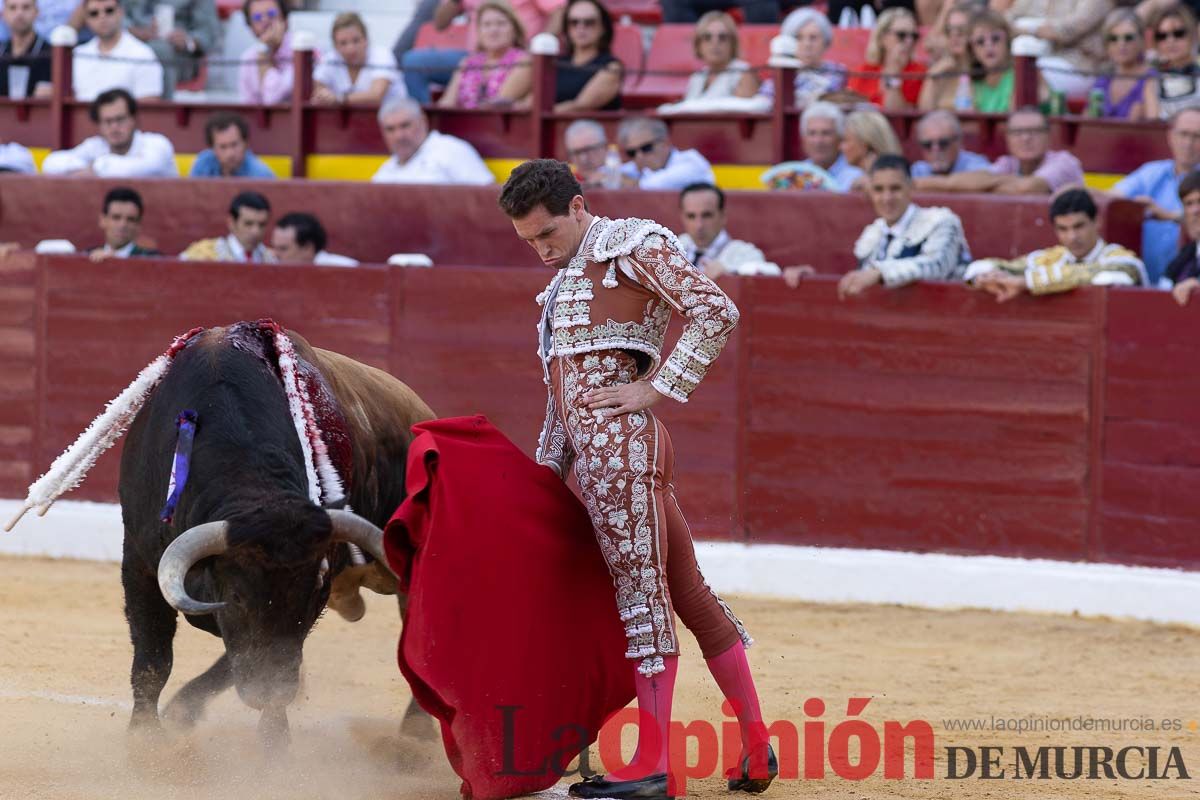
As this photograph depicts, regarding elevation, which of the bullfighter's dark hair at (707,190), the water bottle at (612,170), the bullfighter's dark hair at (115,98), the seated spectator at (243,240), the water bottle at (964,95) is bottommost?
the seated spectator at (243,240)

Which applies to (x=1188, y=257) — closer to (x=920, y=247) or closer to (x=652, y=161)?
(x=920, y=247)

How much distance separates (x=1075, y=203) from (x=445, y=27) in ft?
14.6

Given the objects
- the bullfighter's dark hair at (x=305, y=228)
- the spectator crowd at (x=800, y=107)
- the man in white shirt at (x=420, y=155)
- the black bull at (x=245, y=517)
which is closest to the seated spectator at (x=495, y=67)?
the spectator crowd at (x=800, y=107)

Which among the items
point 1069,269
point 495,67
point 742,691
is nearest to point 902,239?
point 1069,269

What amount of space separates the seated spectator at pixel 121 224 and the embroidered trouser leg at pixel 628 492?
4.10 m

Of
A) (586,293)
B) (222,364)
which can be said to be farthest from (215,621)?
(586,293)

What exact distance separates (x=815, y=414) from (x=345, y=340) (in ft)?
6.09

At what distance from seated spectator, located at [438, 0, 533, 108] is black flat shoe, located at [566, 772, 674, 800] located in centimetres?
482

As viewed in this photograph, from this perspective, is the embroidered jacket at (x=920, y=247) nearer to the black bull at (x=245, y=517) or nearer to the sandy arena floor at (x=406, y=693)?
the sandy arena floor at (x=406, y=693)

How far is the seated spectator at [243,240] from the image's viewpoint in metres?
7.23

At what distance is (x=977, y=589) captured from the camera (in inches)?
246

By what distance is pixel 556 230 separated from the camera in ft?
11.6

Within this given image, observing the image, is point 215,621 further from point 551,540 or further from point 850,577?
point 850,577

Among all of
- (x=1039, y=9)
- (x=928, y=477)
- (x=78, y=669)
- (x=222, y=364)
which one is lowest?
(x=78, y=669)
